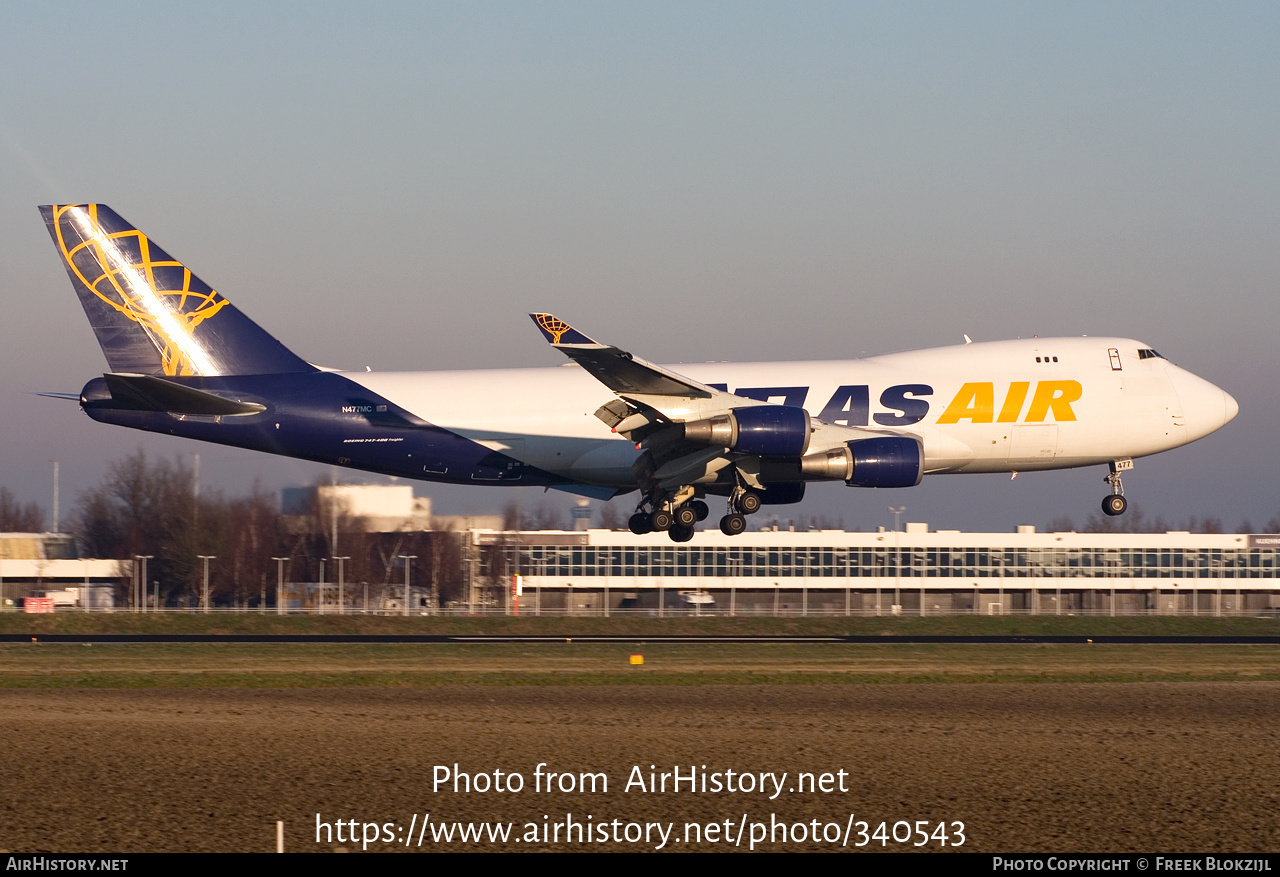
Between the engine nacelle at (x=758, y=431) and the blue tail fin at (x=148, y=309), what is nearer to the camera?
the engine nacelle at (x=758, y=431)

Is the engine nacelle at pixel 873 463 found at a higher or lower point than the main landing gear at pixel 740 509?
higher

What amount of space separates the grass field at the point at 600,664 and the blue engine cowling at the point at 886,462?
506 centimetres

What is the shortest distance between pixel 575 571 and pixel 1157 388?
63.5 m

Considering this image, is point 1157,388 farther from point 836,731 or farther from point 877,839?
point 877,839

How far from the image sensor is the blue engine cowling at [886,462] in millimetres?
40250

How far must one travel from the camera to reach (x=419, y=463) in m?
42.6

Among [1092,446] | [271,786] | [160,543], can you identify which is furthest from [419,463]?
[160,543]

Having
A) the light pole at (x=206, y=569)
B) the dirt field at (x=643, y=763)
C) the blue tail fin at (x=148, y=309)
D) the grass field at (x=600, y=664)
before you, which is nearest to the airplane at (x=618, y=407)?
the blue tail fin at (x=148, y=309)

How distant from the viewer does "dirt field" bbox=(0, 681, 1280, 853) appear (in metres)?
16.7

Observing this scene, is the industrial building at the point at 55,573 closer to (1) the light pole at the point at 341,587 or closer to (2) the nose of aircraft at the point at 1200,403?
(1) the light pole at the point at 341,587

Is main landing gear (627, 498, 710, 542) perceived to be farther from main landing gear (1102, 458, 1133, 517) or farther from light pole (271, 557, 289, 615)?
light pole (271, 557, 289, 615)

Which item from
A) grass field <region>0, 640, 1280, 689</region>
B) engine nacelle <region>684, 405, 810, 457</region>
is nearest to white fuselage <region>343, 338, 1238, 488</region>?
engine nacelle <region>684, 405, 810, 457</region>

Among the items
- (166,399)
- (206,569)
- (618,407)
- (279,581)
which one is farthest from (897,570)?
(166,399)

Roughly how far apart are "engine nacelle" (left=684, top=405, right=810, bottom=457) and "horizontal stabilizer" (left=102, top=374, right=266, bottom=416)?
1302 cm
